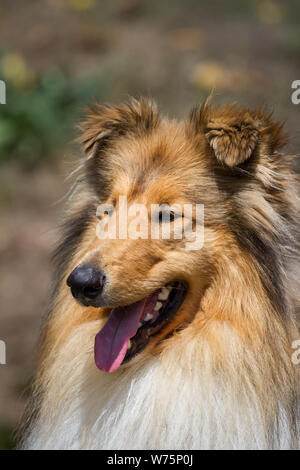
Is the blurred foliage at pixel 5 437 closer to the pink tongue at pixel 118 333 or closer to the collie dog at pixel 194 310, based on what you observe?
the collie dog at pixel 194 310

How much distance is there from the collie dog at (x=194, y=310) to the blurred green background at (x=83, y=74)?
2.91 metres

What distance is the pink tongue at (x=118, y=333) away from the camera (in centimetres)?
324

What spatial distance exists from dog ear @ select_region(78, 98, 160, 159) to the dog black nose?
84 cm

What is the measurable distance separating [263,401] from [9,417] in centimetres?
300

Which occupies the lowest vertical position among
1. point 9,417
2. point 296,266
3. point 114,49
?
point 9,417

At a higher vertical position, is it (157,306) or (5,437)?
(157,306)

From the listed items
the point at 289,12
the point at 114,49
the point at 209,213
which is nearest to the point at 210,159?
the point at 209,213

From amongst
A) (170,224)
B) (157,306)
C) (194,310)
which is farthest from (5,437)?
(170,224)

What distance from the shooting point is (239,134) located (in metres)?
3.14

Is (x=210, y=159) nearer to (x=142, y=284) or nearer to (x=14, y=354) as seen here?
(x=142, y=284)

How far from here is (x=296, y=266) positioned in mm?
3291

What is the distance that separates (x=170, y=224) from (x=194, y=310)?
446mm

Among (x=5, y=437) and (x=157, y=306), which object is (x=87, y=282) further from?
(x=5, y=437)

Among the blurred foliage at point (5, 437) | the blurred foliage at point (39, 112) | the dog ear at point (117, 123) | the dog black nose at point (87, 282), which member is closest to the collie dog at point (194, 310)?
the dog black nose at point (87, 282)
